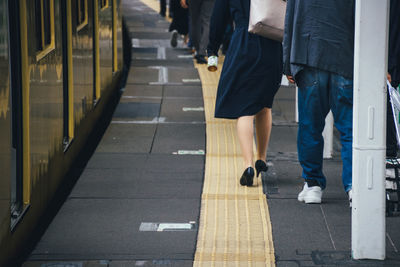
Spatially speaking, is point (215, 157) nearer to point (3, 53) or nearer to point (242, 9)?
point (242, 9)

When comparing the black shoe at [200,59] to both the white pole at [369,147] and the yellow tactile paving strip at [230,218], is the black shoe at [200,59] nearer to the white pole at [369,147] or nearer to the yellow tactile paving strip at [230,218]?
the yellow tactile paving strip at [230,218]

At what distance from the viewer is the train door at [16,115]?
4551 mm

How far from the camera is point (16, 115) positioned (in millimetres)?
4680

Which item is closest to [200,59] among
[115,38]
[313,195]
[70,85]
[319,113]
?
[115,38]

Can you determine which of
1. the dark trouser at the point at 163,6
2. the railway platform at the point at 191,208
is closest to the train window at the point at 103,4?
the railway platform at the point at 191,208

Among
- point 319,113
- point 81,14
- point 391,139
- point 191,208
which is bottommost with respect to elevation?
point 191,208

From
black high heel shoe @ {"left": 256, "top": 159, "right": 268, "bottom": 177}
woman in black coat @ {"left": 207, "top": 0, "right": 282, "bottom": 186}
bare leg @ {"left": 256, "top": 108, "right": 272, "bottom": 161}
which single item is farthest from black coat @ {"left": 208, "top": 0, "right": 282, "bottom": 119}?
black high heel shoe @ {"left": 256, "top": 159, "right": 268, "bottom": 177}

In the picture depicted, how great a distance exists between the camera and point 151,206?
594 centimetres

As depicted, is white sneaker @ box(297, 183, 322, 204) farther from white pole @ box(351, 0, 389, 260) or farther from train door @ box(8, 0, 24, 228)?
train door @ box(8, 0, 24, 228)

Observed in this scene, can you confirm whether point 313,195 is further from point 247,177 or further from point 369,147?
point 369,147

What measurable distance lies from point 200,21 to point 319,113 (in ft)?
27.0

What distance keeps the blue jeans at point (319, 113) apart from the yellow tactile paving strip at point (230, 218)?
0.43m

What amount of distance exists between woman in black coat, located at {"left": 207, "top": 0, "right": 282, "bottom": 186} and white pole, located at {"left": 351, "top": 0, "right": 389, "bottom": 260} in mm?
1793

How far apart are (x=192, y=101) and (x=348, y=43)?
5.60m
